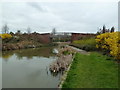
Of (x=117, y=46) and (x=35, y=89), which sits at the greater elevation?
(x=117, y=46)

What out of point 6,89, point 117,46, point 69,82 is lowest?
point 6,89

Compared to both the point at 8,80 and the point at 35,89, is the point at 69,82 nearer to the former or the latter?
the point at 35,89

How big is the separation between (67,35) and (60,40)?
337 cm

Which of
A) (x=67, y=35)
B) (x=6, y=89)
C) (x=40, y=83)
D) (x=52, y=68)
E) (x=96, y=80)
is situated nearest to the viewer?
(x=96, y=80)

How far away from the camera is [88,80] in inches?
192

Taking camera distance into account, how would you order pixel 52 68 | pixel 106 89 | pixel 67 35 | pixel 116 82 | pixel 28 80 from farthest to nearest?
pixel 67 35 → pixel 52 68 → pixel 28 80 → pixel 116 82 → pixel 106 89

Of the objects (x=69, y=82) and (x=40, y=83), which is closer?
(x=69, y=82)

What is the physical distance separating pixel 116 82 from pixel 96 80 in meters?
0.65

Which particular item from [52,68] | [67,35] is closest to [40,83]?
[52,68]

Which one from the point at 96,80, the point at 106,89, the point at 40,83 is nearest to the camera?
the point at 106,89

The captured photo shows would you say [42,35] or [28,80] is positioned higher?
[42,35]

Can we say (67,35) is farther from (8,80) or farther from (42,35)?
(8,80)

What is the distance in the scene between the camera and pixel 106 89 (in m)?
4.01

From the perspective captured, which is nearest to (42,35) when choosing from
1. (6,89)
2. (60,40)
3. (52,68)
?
(60,40)
